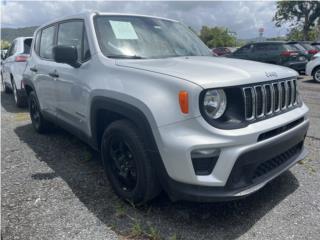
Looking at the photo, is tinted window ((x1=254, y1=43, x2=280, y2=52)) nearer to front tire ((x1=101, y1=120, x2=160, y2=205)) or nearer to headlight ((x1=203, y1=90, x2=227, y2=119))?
front tire ((x1=101, y1=120, x2=160, y2=205))

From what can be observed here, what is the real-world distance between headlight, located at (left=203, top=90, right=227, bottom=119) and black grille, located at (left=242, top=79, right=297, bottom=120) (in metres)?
0.18

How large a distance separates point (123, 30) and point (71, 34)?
924mm

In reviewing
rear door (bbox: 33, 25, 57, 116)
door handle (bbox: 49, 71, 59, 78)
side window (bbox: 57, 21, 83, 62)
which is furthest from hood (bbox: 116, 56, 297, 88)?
rear door (bbox: 33, 25, 57, 116)

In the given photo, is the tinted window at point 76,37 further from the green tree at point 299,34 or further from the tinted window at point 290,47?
the green tree at point 299,34

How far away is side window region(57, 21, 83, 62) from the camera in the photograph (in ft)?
12.9

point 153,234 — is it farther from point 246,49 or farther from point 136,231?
point 246,49

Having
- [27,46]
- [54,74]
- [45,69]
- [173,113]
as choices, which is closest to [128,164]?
[173,113]

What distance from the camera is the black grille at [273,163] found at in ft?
9.32

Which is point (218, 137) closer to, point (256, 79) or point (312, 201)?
point (256, 79)

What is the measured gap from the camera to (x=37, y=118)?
587 centimetres

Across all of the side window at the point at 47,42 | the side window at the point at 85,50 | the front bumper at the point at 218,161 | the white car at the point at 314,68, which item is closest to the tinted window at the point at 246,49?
the white car at the point at 314,68

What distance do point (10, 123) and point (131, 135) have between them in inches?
190

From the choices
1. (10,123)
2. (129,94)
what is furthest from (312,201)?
(10,123)

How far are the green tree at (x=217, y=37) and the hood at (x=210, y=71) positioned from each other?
239 feet
